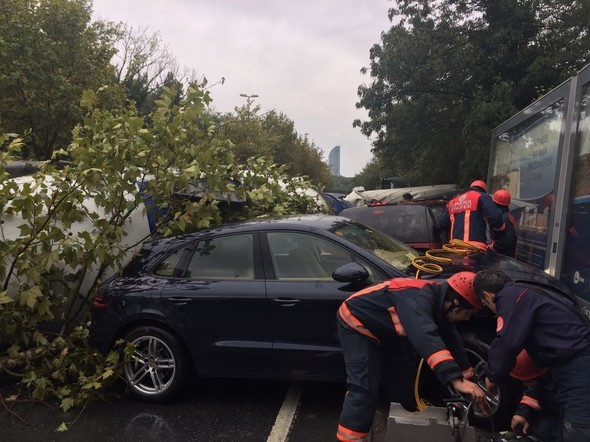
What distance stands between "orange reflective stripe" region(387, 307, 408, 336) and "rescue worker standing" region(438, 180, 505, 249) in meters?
3.10

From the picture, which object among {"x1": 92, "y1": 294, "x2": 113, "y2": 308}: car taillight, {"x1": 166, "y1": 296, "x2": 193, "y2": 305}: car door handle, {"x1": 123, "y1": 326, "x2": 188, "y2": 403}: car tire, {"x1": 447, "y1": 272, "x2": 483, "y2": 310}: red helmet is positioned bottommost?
{"x1": 123, "y1": 326, "x2": 188, "y2": 403}: car tire

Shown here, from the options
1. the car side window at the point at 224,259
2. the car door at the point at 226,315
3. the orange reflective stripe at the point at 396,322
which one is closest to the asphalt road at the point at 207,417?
the car door at the point at 226,315

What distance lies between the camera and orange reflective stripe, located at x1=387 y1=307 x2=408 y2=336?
2707 mm

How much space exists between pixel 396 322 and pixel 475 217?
11.2 feet

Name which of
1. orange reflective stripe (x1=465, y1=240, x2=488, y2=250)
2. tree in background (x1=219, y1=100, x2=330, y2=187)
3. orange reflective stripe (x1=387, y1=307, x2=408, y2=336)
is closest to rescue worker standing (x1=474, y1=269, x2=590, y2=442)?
orange reflective stripe (x1=387, y1=307, x2=408, y2=336)

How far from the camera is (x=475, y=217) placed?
5746 mm

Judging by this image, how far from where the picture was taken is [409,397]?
3.02 meters

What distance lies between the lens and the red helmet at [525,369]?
256cm

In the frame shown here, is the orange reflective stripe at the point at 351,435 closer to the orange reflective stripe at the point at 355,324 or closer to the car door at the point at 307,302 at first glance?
the orange reflective stripe at the point at 355,324

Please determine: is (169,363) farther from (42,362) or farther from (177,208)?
(177,208)

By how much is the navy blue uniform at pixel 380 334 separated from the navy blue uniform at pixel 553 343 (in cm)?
32

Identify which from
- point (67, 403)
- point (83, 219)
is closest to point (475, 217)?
point (83, 219)

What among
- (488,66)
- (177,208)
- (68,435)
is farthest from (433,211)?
(488,66)

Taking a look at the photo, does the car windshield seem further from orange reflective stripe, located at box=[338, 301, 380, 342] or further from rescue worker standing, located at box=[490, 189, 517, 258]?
rescue worker standing, located at box=[490, 189, 517, 258]
